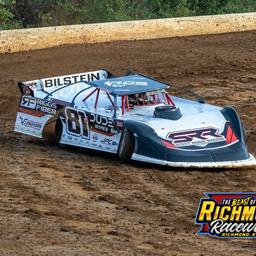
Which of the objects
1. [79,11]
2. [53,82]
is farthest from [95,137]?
[79,11]

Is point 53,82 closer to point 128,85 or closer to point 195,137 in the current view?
point 128,85

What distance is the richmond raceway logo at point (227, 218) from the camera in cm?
1060

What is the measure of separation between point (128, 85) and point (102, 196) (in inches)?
119

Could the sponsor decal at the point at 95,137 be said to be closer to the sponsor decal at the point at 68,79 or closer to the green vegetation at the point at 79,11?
the sponsor decal at the point at 68,79

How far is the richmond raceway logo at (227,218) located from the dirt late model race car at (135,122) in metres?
2.70

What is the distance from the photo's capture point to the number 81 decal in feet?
51.2

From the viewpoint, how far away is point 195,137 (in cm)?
1463

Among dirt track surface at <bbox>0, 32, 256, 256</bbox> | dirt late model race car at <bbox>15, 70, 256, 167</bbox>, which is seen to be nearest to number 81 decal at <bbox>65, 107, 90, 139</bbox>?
dirt late model race car at <bbox>15, 70, 256, 167</bbox>

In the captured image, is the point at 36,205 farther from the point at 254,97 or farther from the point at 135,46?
the point at 135,46

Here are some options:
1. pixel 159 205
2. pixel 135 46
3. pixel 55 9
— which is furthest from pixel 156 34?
pixel 159 205

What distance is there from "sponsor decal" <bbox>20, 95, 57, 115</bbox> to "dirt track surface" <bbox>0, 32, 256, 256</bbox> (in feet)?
2.03

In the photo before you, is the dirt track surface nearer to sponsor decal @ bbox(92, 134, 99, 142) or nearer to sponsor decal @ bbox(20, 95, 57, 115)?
sponsor decal @ bbox(92, 134, 99, 142)

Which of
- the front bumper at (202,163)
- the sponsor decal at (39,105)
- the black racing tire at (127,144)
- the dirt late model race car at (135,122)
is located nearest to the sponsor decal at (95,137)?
the dirt late model race car at (135,122)

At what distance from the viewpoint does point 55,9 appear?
29.0m
